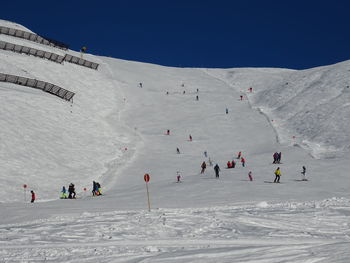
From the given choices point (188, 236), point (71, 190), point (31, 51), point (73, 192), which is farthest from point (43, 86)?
point (188, 236)

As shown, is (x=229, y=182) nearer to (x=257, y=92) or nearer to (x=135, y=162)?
(x=135, y=162)

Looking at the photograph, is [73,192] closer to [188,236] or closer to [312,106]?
[188,236]

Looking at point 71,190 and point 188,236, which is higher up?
point 71,190

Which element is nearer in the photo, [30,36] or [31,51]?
[31,51]

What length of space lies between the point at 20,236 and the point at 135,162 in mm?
26039

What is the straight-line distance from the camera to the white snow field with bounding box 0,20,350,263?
1372 centimetres

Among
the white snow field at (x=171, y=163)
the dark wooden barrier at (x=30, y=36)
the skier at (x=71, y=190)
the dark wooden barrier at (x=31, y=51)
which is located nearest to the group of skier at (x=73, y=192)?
the skier at (x=71, y=190)

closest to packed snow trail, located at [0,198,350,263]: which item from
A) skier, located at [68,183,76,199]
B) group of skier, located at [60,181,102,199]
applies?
skier, located at [68,183,76,199]

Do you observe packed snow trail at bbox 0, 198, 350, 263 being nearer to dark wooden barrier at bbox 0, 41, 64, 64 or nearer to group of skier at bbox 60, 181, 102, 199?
group of skier at bbox 60, 181, 102, 199

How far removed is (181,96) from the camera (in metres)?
68.9

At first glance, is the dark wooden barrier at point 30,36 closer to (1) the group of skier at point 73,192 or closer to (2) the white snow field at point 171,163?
(2) the white snow field at point 171,163

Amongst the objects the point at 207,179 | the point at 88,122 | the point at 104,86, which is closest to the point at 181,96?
the point at 104,86

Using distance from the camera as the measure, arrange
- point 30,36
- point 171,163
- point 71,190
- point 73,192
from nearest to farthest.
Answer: point 71,190
point 73,192
point 171,163
point 30,36

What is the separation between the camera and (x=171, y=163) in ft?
135
